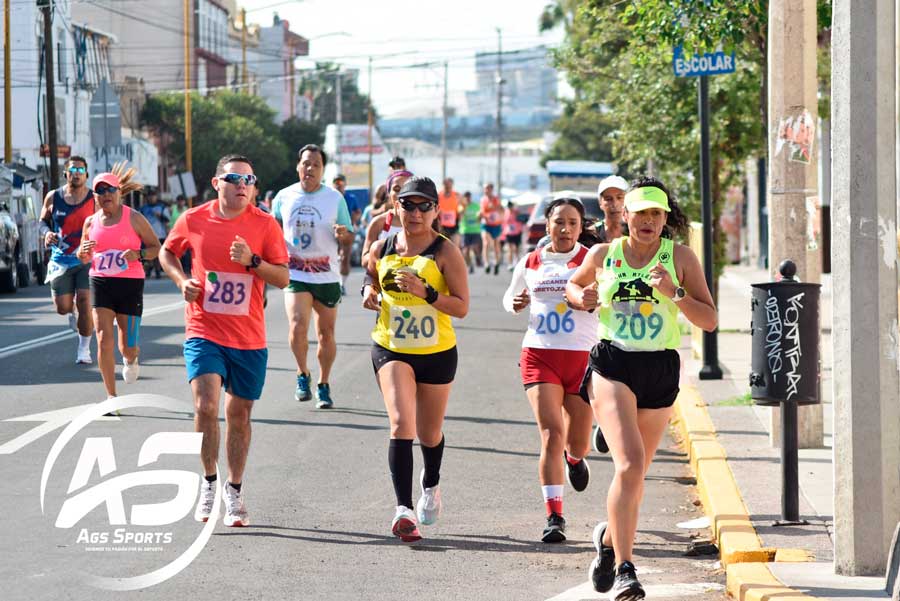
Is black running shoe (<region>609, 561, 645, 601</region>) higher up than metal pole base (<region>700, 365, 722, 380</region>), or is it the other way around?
metal pole base (<region>700, 365, 722, 380</region>)

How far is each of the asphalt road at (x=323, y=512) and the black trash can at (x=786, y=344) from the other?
92cm

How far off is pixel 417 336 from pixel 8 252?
23026 mm

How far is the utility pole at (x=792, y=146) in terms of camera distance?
10594 mm

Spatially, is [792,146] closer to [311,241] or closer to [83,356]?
[311,241]

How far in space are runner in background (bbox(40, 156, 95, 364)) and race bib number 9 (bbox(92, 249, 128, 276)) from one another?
2.29 m

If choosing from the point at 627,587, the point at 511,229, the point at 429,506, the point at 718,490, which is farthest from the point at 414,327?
the point at 511,229

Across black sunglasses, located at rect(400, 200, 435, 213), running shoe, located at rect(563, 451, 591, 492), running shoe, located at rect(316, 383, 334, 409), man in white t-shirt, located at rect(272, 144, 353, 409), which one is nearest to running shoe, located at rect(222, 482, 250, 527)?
black sunglasses, located at rect(400, 200, 435, 213)

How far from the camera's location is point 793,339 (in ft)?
28.2

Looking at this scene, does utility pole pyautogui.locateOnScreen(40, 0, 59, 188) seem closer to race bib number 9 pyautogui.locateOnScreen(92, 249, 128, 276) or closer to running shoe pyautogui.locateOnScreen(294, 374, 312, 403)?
running shoe pyautogui.locateOnScreen(294, 374, 312, 403)

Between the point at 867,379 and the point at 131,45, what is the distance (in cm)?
7992

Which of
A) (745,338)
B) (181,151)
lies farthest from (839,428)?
(181,151)

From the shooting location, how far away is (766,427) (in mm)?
11891

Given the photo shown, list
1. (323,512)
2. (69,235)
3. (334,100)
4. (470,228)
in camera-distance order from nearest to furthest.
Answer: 1. (323,512)
2. (69,235)
3. (470,228)
4. (334,100)

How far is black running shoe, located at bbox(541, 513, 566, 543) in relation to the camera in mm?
8375
